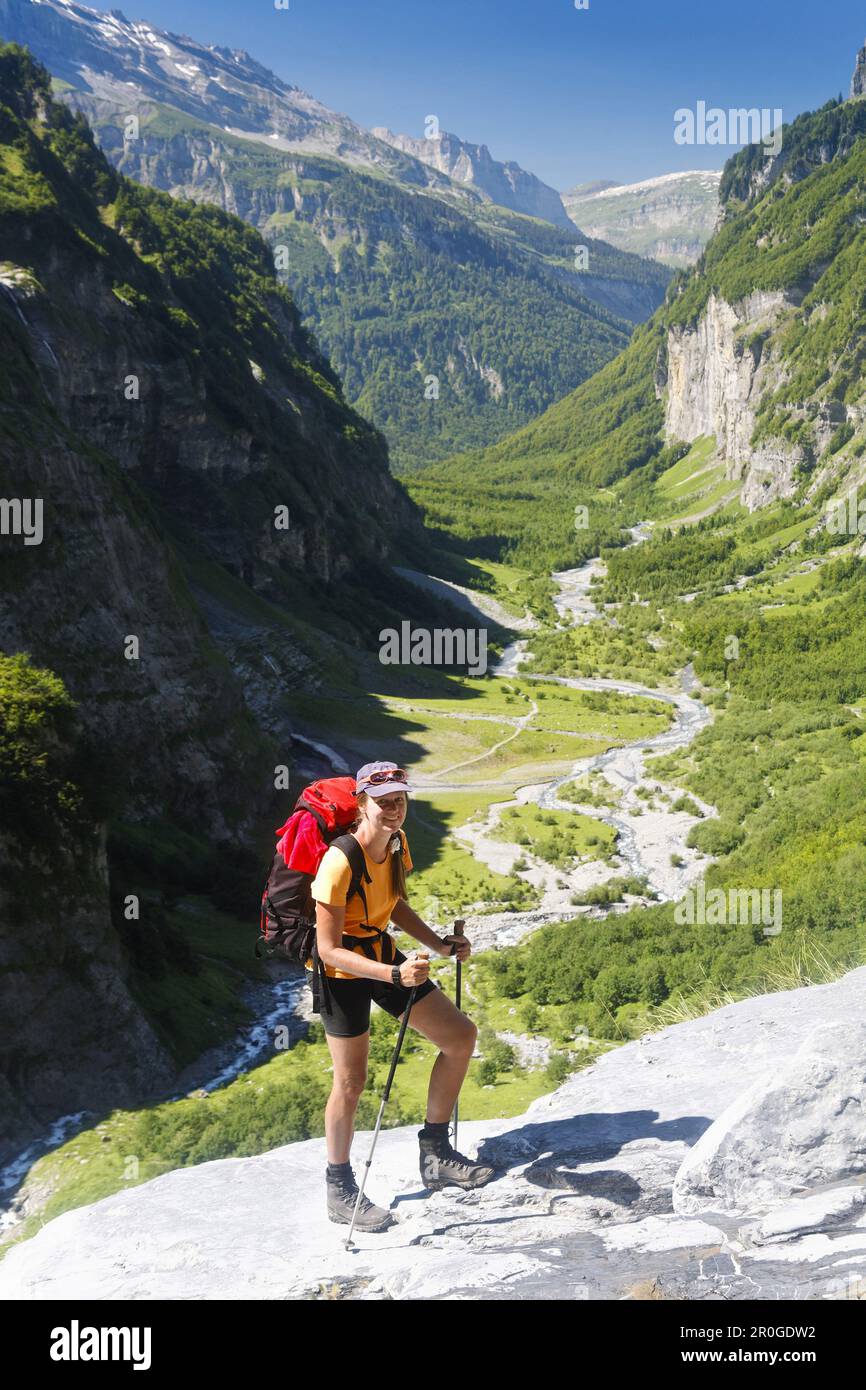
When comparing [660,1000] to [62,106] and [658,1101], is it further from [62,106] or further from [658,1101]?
[62,106]

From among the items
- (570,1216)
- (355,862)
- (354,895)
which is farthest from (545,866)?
(355,862)

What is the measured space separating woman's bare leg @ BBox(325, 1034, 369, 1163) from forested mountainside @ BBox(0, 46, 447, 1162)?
13.4 meters

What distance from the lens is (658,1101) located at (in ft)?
35.3

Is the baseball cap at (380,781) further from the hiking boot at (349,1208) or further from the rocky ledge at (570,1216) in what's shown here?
the rocky ledge at (570,1216)

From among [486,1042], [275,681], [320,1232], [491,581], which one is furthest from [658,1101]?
[491,581]

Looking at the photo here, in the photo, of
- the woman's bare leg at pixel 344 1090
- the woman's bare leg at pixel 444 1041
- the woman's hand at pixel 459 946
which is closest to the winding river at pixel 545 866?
the woman's bare leg at pixel 344 1090

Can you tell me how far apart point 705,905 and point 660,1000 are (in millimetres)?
8140

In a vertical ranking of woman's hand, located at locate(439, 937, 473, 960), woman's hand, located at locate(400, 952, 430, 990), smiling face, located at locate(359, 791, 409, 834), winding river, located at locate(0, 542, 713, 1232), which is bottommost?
winding river, located at locate(0, 542, 713, 1232)

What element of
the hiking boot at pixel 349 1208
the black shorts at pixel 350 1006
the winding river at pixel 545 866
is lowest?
the winding river at pixel 545 866

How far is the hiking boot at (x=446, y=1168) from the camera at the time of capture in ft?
30.5

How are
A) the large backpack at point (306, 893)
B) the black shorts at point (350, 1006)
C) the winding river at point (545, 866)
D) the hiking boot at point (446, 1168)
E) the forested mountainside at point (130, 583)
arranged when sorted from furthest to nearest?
1. the winding river at point (545, 866)
2. the forested mountainside at point (130, 583)
3. the hiking boot at point (446, 1168)
4. the large backpack at point (306, 893)
5. the black shorts at point (350, 1006)

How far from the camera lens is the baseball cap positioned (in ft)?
27.1

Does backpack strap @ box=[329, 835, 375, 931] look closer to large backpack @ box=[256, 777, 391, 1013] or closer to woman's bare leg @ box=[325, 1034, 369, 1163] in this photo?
large backpack @ box=[256, 777, 391, 1013]

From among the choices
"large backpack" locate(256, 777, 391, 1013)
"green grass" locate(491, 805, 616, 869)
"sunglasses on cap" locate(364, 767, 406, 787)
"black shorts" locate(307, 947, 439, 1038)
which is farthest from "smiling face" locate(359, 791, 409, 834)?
"green grass" locate(491, 805, 616, 869)
